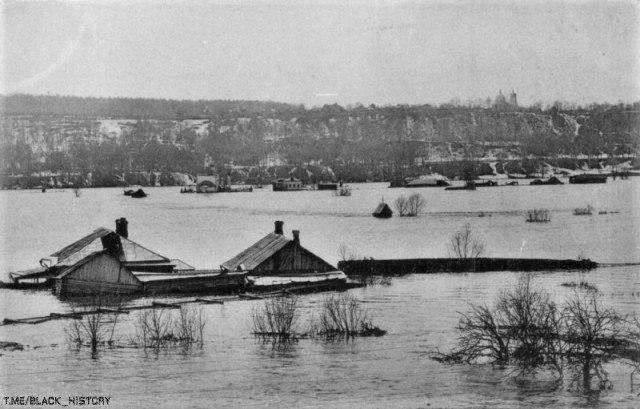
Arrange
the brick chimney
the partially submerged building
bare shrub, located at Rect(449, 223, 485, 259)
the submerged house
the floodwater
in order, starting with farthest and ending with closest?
1. bare shrub, located at Rect(449, 223, 485, 259)
2. the brick chimney
3. the submerged house
4. the partially submerged building
5. the floodwater

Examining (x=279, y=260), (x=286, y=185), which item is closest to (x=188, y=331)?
(x=279, y=260)

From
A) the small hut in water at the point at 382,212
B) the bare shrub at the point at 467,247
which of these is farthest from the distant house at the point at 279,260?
the small hut in water at the point at 382,212

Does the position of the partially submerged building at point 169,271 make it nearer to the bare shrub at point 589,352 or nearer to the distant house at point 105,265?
the distant house at point 105,265

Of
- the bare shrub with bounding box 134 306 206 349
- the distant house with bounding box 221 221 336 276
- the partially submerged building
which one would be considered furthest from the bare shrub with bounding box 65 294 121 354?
the distant house with bounding box 221 221 336 276

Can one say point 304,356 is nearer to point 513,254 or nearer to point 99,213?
point 513,254

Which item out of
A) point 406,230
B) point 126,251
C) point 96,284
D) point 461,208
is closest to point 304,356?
point 96,284

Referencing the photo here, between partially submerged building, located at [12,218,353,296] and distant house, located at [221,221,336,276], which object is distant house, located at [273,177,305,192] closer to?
partially submerged building, located at [12,218,353,296]
